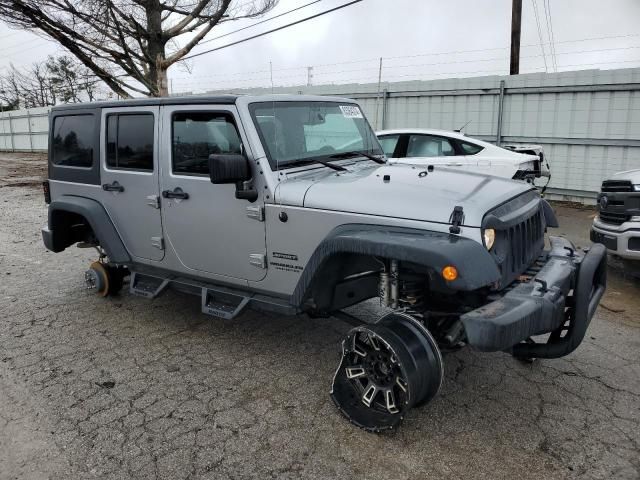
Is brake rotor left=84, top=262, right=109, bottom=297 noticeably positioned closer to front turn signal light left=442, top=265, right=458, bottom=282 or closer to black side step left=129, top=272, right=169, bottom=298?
black side step left=129, top=272, right=169, bottom=298

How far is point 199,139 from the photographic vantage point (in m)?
4.09

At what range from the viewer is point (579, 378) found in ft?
12.4

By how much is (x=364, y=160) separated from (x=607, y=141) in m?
8.50

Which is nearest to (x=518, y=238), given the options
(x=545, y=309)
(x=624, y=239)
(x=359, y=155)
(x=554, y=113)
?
(x=545, y=309)

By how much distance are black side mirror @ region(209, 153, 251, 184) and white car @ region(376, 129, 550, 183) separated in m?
5.22

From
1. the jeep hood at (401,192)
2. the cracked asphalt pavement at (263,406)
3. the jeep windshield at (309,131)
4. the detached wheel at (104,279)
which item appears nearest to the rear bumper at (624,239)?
the cracked asphalt pavement at (263,406)

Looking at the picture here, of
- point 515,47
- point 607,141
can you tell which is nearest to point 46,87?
point 515,47

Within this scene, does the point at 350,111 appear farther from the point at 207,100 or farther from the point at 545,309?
the point at 545,309

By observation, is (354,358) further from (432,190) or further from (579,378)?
(579,378)

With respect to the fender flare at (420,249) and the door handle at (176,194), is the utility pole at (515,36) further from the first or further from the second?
the fender flare at (420,249)

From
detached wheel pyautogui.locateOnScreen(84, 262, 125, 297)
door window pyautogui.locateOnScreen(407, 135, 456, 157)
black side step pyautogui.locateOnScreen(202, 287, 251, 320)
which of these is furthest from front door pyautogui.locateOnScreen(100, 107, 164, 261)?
door window pyautogui.locateOnScreen(407, 135, 456, 157)

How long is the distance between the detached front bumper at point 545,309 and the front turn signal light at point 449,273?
0.20m

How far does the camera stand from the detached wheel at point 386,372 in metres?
2.87

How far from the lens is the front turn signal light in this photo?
2.60m
